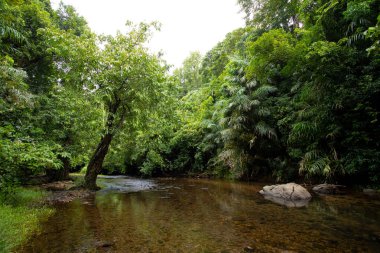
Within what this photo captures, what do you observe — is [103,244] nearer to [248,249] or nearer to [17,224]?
[17,224]

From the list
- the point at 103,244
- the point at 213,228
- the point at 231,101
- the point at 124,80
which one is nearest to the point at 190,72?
the point at 231,101

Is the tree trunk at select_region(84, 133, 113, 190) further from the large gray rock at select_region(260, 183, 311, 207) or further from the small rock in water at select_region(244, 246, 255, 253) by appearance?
the small rock in water at select_region(244, 246, 255, 253)

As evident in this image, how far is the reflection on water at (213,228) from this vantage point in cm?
403

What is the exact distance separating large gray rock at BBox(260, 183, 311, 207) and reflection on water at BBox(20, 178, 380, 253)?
578mm

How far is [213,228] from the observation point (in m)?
5.14

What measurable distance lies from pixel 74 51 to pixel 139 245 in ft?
28.8

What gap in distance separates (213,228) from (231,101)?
37.8 feet

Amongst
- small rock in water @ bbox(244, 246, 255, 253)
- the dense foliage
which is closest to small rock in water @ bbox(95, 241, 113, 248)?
small rock in water @ bbox(244, 246, 255, 253)

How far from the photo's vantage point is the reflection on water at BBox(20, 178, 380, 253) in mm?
4027

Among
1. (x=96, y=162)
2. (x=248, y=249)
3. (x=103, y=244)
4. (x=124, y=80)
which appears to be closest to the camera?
(x=248, y=249)

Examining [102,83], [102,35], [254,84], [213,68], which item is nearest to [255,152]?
[254,84]

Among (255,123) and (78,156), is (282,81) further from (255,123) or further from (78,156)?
(78,156)

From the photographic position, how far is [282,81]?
15508 millimetres

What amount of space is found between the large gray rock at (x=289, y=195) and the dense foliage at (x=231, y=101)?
1939mm
